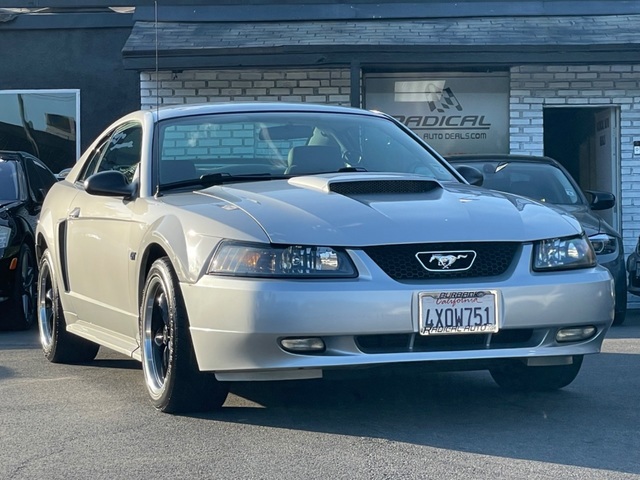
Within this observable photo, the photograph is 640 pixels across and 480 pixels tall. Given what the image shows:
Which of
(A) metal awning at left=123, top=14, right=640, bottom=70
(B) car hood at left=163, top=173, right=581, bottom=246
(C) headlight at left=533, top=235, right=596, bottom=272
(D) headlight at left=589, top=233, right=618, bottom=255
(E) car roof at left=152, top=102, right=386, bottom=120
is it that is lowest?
(D) headlight at left=589, top=233, right=618, bottom=255

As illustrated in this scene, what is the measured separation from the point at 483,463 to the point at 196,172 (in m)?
2.33

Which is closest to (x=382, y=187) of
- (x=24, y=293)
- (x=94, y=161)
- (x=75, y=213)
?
(x=75, y=213)

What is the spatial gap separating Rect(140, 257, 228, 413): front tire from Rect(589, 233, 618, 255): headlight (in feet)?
17.8

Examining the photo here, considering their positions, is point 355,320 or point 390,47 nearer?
point 355,320

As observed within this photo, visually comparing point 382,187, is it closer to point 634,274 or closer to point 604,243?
point 604,243

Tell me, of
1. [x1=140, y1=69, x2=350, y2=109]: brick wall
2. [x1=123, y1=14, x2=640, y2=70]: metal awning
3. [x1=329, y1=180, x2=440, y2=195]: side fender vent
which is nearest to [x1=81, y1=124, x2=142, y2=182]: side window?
[x1=329, y1=180, x2=440, y2=195]: side fender vent

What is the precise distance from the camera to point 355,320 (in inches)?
194

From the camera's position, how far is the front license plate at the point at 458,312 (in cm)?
502

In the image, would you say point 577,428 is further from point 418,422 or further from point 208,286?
point 208,286

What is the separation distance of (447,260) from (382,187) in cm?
71

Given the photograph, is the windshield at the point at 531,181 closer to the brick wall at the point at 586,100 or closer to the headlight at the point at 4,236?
the brick wall at the point at 586,100

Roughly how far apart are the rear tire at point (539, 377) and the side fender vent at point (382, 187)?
984mm

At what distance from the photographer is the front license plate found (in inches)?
197

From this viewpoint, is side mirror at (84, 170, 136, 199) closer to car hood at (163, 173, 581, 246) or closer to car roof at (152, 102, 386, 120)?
car hood at (163, 173, 581, 246)
